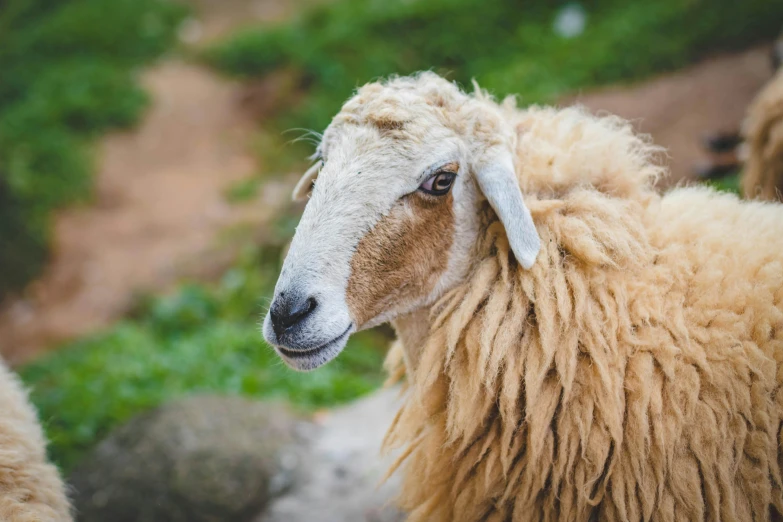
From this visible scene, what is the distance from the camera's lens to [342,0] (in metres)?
11.8

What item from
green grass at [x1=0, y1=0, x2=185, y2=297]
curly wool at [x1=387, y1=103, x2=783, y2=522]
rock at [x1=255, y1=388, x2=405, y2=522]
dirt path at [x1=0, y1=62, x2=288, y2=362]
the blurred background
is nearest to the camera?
curly wool at [x1=387, y1=103, x2=783, y2=522]

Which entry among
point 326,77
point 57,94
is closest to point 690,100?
point 326,77

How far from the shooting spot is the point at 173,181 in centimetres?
1008

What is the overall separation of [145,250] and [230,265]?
182 centimetres

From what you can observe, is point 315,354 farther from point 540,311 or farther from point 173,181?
point 173,181

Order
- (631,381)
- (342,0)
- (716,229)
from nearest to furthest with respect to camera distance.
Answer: (631,381)
(716,229)
(342,0)

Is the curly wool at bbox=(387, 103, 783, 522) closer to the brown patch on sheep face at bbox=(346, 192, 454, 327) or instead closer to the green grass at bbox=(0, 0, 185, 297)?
the brown patch on sheep face at bbox=(346, 192, 454, 327)

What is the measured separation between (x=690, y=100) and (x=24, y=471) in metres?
7.46

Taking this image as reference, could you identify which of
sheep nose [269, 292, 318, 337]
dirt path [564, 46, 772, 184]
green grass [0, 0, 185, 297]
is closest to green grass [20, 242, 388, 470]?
sheep nose [269, 292, 318, 337]

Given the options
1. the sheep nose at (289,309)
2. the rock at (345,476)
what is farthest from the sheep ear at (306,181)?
the rock at (345,476)

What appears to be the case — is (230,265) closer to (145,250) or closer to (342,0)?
(145,250)

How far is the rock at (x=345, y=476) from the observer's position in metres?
3.75

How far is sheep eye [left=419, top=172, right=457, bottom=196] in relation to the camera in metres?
2.43

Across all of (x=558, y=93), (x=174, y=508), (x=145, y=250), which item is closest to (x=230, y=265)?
(x=145, y=250)
